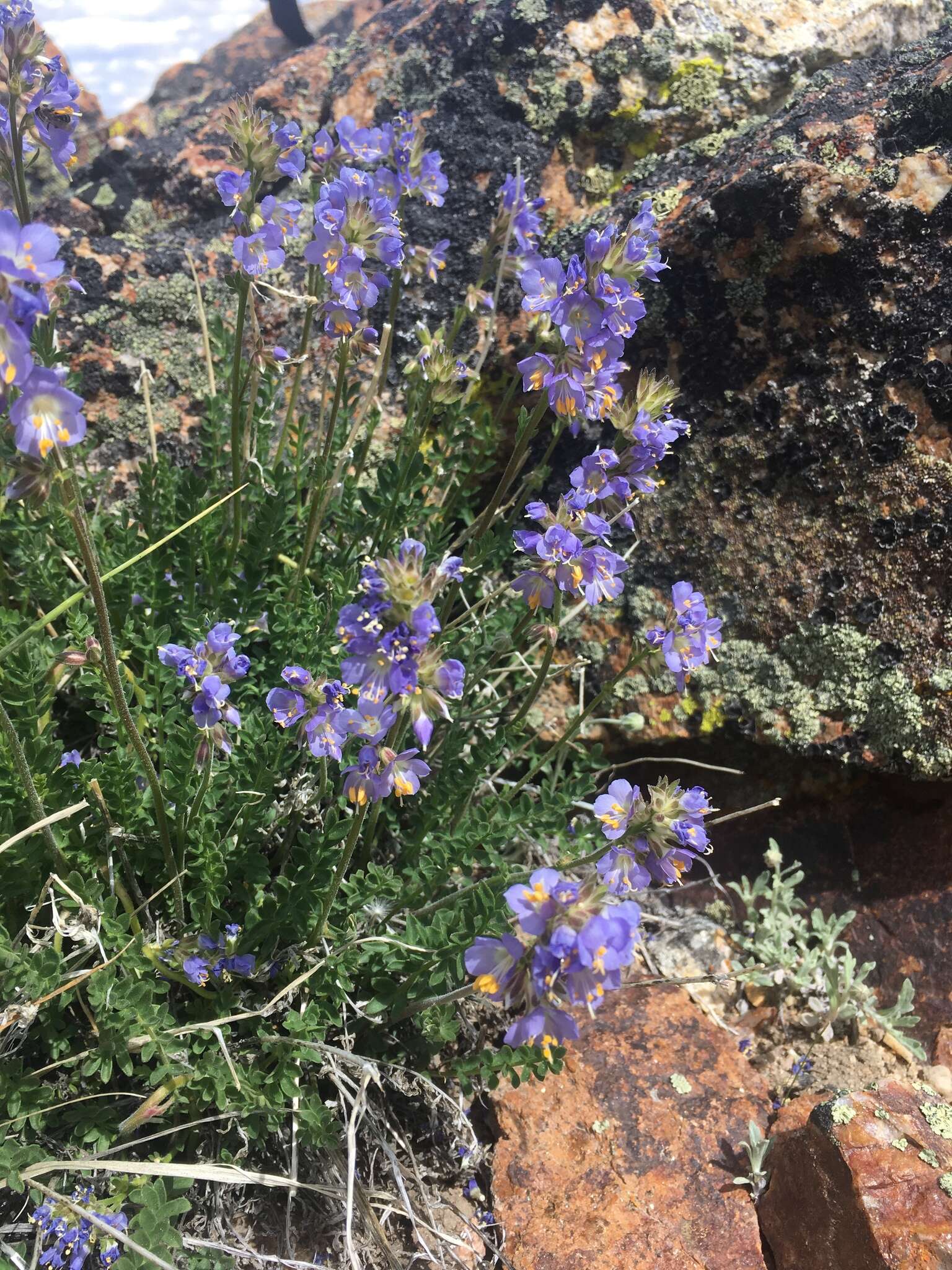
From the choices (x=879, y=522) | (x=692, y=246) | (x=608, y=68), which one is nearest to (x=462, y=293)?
(x=692, y=246)

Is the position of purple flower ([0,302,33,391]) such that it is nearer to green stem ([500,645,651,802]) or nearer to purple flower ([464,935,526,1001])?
purple flower ([464,935,526,1001])

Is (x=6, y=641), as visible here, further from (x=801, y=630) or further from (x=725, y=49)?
(x=725, y=49)

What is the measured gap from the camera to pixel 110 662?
1954 millimetres

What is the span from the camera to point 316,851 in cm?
254

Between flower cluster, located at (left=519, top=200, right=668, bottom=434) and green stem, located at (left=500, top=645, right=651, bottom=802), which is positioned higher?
flower cluster, located at (left=519, top=200, right=668, bottom=434)

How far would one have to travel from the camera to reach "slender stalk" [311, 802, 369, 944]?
2.07 meters

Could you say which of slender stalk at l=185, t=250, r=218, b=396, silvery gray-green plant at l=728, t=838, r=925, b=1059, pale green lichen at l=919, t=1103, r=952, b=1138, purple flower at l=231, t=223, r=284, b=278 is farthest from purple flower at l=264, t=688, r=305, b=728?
pale green lichen at l=919, t=1103, r=952, b=1138

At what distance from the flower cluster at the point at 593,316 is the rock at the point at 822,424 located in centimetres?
124

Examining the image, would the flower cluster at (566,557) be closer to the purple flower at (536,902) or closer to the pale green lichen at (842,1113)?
the purple flower at (536,902)

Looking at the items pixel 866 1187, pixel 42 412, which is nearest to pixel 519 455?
pixel 42 412

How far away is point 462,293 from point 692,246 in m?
1.08

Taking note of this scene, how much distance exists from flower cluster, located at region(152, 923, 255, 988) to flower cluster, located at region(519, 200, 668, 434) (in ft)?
5.76

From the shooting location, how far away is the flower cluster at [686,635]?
255 centimetres

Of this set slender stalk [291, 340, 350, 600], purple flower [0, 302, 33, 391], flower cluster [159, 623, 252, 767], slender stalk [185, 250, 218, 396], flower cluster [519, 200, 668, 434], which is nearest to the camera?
purple flower [0, 302, 33, 391]
